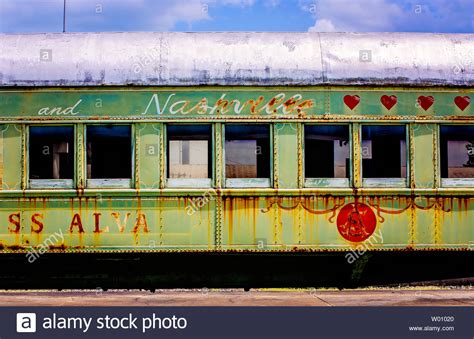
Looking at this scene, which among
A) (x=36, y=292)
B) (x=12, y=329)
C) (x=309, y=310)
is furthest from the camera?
(x=36, y=292)

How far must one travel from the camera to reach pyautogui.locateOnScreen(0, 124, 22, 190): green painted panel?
363 inches

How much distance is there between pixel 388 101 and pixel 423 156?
739 millimetres

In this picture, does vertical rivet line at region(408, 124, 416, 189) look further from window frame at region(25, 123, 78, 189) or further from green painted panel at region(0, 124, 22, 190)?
green painted panel at region(0, 124, 22, 190)

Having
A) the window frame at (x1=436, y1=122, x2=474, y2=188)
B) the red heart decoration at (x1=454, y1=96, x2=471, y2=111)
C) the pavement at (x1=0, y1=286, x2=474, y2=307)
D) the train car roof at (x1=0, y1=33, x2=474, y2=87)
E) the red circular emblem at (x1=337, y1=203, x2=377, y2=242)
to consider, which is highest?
the train car roof at (x1=0, y1=33, x2=474, y2=87)

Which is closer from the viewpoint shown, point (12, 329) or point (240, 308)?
point (12, 329)

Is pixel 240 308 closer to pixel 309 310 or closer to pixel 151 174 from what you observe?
pixel 309 310

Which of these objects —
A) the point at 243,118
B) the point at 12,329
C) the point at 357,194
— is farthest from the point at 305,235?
the point at 12,329

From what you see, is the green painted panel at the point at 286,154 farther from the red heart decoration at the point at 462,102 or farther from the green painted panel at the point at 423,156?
the red heart decoration at the point at 462,102

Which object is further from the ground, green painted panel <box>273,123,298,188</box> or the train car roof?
the train car roof

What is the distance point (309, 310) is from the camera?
10477 mm

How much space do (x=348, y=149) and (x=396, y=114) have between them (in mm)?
678

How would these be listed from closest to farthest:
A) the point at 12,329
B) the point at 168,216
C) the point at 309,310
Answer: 1. the point at 12,329
2. the point at 168,216
3. the point at 309,310

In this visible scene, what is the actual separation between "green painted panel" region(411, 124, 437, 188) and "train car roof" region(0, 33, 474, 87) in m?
0.56

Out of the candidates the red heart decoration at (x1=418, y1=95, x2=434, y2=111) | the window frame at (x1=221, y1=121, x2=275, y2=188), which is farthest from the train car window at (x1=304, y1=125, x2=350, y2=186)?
the red heart decoration at (x1=418, y1=95, x2=434, y2=111)
